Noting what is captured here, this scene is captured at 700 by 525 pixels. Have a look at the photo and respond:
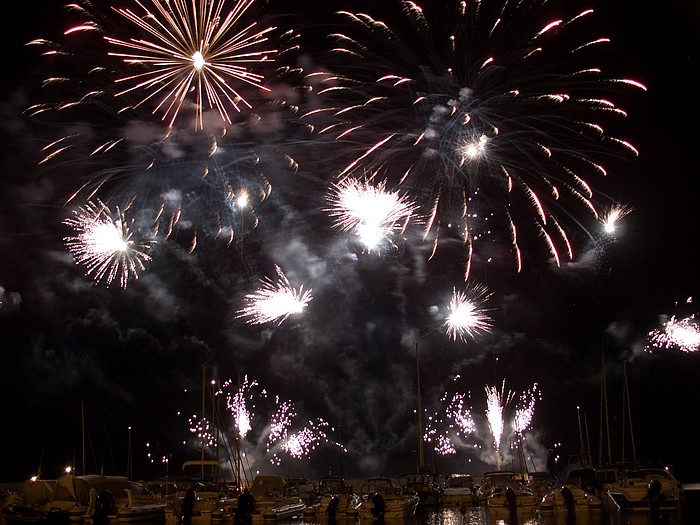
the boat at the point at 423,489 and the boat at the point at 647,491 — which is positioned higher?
the boat at the point at 647,491

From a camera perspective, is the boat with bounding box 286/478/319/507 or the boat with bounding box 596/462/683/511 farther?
the boat with bounding box 286/478/319/507

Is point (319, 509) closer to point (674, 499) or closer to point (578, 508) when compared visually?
point (578, 508)

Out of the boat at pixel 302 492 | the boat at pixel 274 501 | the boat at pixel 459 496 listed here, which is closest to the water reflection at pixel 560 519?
the boat at pixel 459 496

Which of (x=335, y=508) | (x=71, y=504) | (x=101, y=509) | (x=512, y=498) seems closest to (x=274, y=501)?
(x=335, y=508)

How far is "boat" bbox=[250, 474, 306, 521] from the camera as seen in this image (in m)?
35.9

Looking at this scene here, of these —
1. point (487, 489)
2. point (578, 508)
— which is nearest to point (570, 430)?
point (487, 489)

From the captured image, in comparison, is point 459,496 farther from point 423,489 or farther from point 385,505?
point 385,505

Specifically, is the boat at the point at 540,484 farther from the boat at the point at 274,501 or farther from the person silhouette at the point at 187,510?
the person silhouette at the point at 187,510

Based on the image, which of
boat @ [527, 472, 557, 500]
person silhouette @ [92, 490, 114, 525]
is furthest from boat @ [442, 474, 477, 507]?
person silhouette @ [92, 490, 114, 525]

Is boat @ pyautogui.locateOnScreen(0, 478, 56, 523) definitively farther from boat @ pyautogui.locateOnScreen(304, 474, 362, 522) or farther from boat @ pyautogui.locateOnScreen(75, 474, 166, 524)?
boat @ pyautogui.locateOnScreen(304, 474, 362, 522)

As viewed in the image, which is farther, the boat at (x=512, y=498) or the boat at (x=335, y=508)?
the boat at (x=512, y=498)

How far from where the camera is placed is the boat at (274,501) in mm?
35938

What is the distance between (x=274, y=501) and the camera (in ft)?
120

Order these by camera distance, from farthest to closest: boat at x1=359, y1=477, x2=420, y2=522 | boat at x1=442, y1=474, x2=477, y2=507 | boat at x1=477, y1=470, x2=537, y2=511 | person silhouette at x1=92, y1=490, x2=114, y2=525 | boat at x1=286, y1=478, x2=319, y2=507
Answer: boat at x1=286, y1=478, x2=319, y2=507 → boat at x1=442, y1=474, x2=477, y2=507 → boat at x1=477, y1=470, x2=537, y2=511 → boat at x1=359, y1=477, x2=420, y2=522 → person silhouette at x1=92, y1=490, x2=114, y2=525
